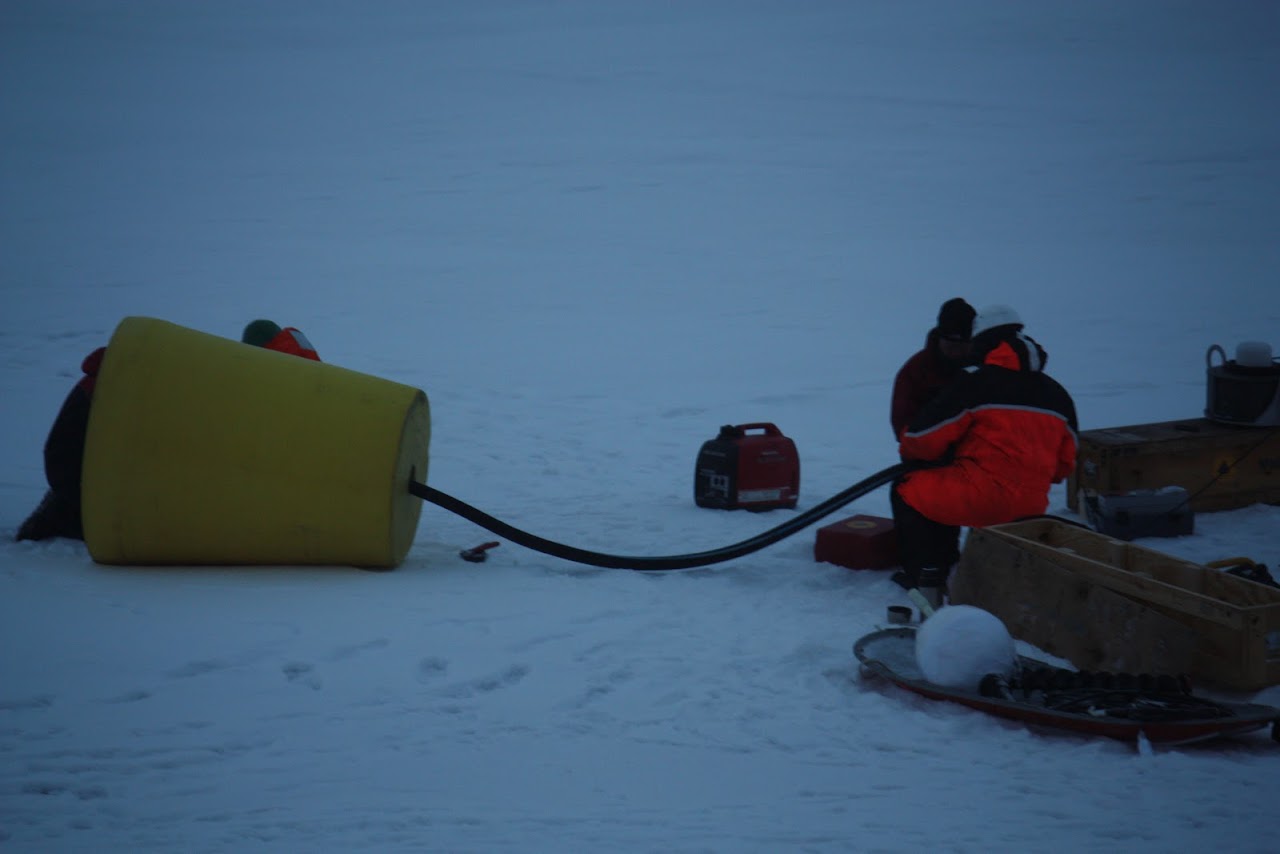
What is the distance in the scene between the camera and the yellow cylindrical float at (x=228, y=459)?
444cm

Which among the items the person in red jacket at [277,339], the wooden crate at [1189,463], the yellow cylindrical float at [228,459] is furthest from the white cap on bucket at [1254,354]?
the person in red jacket at [277,339]

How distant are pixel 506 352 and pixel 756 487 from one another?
342 centimetres

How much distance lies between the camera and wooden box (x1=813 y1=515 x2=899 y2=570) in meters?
4.93

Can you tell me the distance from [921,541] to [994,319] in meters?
0.84

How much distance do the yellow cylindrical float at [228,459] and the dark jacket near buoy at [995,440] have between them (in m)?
1.86

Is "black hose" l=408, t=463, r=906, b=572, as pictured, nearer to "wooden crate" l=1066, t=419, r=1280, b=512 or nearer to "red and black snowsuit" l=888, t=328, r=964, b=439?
"red and black snowsuit" l=888, t=328, r=964, b=439

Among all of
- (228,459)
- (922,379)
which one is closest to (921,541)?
(922,379)

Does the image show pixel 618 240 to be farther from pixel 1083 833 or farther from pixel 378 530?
pixel 1083 833

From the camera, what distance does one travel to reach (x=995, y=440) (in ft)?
14.9

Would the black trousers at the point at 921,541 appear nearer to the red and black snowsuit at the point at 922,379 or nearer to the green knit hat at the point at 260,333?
the red and black snowsuit at the point at 922,379

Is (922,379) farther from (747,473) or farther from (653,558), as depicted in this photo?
(653,558)

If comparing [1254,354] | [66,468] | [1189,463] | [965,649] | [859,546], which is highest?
[1254,354]

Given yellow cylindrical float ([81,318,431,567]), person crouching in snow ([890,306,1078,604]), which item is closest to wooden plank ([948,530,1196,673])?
person crouching in snow ([890,306,1078,604])

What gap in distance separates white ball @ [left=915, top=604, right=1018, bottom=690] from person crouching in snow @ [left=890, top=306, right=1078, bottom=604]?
31.0 inches
